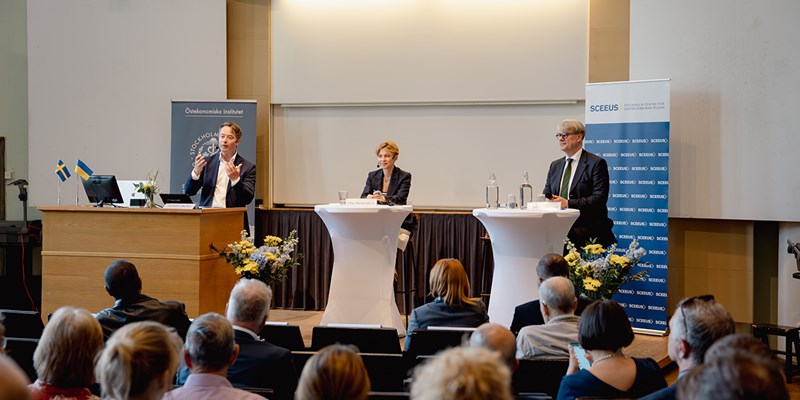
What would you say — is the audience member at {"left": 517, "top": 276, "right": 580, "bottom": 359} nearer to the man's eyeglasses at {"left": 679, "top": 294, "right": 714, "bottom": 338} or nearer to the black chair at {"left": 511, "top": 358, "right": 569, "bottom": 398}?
the black chair at {"left": 511, "top": 358, "right": 569, "bottom": 398}

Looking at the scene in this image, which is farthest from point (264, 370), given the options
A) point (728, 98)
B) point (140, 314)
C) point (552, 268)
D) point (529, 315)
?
point (728, 98)

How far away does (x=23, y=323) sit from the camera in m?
4.34

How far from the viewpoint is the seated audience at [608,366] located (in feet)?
8.91

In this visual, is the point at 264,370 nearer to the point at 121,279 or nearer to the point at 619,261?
the point at 121,279

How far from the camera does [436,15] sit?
7.96 metres

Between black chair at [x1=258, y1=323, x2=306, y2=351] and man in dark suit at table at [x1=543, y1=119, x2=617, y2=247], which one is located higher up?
man in dark suit at table at [x1=543, y1=119, x2=617, y2=247]

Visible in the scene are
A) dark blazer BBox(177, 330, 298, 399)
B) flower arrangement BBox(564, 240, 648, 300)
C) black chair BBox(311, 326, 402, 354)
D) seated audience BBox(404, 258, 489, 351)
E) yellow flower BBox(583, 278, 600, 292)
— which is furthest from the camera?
flower arrangement BBox(564, 240, 648, 300)

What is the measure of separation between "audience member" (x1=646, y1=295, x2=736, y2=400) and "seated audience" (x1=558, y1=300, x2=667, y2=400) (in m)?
0.21

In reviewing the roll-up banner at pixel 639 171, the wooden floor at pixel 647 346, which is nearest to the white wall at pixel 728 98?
the roll-up banner at pixel 639 171

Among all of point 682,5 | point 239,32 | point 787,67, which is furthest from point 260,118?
point 787,67

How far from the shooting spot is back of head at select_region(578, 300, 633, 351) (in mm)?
2811

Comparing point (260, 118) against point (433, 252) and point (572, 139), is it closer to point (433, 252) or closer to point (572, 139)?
point (433, 252)

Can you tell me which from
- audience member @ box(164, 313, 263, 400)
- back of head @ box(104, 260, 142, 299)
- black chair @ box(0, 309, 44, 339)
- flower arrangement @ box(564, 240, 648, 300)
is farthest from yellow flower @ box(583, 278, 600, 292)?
black chair @ box(0, 309, 44, 339)

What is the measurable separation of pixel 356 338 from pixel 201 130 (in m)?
4.83
